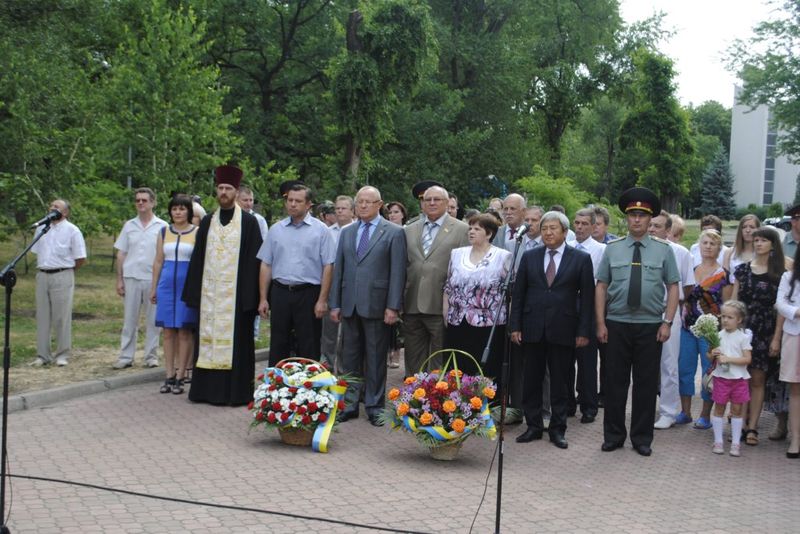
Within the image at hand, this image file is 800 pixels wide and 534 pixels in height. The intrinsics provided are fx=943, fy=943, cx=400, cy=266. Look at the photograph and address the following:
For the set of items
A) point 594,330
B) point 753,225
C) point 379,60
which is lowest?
→ point 594,330

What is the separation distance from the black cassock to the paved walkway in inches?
15.6

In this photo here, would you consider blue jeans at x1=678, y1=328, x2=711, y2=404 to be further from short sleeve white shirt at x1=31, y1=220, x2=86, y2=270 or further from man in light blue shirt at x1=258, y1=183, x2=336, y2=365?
short sleeve white shirt at x1=31, y1=220, x2=86, y2=270

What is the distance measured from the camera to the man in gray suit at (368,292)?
368 inches

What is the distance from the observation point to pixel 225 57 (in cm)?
3406

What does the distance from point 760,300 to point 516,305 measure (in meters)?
2.41

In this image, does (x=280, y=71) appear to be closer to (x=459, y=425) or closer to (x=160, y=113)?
(x=160, y=113)

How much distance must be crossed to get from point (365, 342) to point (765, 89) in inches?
1394

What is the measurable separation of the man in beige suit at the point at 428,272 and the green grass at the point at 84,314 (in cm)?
477

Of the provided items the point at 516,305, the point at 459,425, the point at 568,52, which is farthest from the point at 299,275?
the point at 568,52

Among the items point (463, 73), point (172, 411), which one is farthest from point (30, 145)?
point (463, 73)

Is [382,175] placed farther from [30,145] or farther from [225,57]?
[30,145]

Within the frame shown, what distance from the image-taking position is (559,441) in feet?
28.5

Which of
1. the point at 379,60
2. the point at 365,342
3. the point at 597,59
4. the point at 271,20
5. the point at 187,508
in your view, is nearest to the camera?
the point at 187,508

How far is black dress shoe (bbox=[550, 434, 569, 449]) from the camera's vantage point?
28.4ft
